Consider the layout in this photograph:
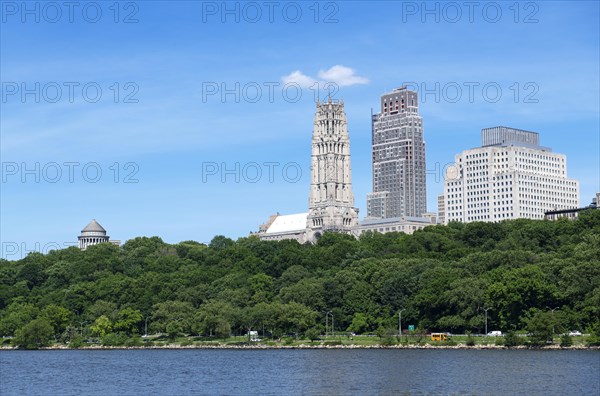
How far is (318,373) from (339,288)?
5388cm

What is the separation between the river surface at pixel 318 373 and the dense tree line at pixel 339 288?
11.5 meters

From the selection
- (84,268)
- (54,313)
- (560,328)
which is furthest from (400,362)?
(84,268)

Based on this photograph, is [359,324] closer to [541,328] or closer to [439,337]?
[439,337]

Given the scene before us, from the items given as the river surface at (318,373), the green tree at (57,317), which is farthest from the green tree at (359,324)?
the green tree at (57,317)

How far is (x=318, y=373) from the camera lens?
9169 centimetres

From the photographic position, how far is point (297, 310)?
451ft

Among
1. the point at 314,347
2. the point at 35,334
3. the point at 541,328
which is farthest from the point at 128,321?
the point at 541,328

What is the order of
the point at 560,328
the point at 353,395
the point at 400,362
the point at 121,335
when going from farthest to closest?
1. the point at 121,335
2. the point at 560,328
3. the point at 400,362
4. the point at 353,395

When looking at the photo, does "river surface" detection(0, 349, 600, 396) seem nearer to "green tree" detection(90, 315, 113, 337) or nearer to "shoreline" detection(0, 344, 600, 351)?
"shoreline" detection(0, 344, 600, 351)

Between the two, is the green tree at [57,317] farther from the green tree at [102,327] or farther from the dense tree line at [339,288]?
the green tree at [102,327]

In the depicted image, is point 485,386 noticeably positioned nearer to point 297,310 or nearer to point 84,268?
point 297,310

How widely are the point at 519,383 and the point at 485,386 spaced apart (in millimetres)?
3066

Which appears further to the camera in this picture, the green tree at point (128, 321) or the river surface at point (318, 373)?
the green tree at point (128, 321)

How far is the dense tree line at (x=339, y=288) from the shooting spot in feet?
400
